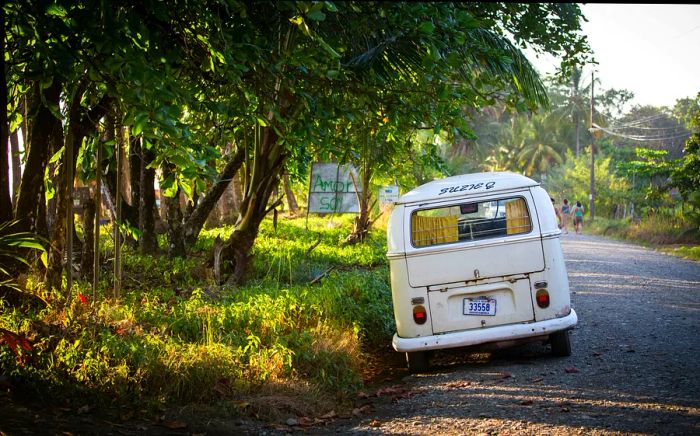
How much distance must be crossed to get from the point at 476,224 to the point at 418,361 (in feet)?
5.15

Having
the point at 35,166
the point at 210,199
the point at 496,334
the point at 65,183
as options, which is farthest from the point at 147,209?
the point at 496,334

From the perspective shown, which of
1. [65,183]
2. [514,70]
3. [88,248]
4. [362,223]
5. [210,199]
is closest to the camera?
[65,183]

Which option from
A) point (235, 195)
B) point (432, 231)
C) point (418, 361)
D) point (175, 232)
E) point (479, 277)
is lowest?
point (418, 361)

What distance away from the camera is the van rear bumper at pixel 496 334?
25.7 ft

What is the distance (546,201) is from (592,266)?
442 inches

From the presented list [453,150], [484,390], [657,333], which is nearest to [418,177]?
[657,333]

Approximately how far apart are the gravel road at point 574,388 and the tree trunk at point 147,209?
7.76m

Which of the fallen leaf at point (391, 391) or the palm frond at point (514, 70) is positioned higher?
the palm frond at point (514, 70)

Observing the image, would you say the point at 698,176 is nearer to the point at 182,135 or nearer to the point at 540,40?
the point at 540,40

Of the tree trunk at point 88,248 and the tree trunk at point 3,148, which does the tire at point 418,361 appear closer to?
the tree trunk at point 3,148

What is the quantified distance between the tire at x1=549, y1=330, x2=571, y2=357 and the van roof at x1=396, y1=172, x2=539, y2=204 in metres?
1.57

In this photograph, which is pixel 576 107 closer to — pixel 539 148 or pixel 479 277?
pixel 539 148

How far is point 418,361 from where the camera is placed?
325 inches

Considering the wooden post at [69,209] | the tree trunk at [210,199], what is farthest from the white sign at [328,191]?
the wooden post at [69,209]
